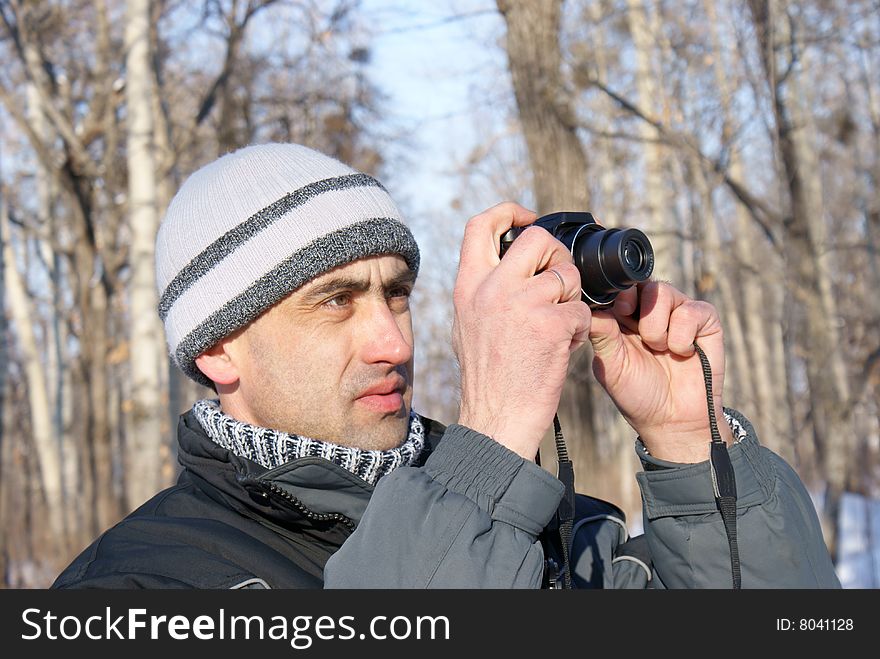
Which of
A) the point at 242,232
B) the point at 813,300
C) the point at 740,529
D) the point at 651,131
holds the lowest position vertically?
the point at 740,529

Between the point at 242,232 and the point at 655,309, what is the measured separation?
0.88 meters

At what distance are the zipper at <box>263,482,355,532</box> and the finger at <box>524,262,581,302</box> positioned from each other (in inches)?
23.7

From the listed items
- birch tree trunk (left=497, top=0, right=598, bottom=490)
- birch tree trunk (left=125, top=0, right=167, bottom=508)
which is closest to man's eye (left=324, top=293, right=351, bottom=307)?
birch tree trunk (left=497, top=0, right=598, bottom=490)

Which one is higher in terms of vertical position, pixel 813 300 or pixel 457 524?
pixel 813 300

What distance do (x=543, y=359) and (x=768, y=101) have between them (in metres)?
4.77

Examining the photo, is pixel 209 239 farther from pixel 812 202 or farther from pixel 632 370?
pixel 812 202

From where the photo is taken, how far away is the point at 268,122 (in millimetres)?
11797

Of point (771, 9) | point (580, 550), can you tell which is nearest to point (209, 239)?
point (580, 550)

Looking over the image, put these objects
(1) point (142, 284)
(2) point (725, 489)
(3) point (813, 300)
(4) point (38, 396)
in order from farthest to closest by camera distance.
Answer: (4) point (38, 396) → (1) point (142, 284) → (3) point (813, 300) → (2) point (725, 489)

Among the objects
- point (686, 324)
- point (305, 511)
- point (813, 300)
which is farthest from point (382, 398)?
point (813, 300)

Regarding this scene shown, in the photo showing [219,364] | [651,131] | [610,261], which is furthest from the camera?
[651,131]

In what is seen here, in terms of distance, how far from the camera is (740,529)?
1685 mm

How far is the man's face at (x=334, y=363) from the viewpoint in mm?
1842

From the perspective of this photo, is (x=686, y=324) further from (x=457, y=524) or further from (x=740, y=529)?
(x=457, y=524)
